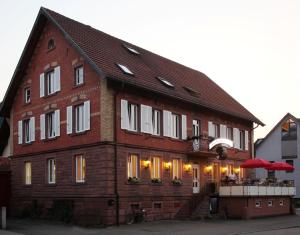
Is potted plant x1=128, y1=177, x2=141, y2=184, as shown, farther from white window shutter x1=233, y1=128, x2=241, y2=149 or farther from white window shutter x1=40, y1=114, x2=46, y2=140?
white window shutter x1=233, y1=128, x2=241, y2=149

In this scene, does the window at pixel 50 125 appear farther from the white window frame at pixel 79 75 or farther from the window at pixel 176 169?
the window at pixel 176 169

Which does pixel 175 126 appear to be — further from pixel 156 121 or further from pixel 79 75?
pixel 79 75

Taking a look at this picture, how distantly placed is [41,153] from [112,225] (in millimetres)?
7981

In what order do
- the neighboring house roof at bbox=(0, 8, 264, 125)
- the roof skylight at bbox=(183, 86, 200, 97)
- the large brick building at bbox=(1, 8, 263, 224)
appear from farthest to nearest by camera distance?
the roof skylight at bbox=(183, 86, 200, 97) → the neighboring house roof at bbox=(0, 8, 264, 125) → the large brick building at bbox=(1, 8, 263, 224)

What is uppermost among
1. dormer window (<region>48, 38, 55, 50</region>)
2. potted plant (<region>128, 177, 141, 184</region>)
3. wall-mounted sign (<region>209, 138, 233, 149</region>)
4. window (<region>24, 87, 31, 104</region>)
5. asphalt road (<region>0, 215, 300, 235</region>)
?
dormer window (<region>48, 38, 55, 50</region>)

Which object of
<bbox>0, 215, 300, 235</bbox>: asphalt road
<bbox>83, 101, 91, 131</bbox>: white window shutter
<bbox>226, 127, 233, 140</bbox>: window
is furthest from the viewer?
<bbox>226, 127, 233, 140</bbox>: window

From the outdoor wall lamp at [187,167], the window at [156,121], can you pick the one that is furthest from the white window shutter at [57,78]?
the outdoor wall lamp at [187,167]

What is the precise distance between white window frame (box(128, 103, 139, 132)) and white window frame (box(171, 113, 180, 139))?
358 cm

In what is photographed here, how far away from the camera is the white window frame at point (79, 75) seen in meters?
30.7

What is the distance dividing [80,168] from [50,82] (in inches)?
248

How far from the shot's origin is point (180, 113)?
34188 mm

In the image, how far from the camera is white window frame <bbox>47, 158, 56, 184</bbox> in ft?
106

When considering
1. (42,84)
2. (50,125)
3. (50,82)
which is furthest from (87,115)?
(42,84)

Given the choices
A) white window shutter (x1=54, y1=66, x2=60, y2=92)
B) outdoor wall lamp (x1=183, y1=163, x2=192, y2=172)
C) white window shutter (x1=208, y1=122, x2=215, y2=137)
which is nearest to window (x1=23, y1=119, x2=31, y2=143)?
white window shutter (x1=54, y1=66, x2=60, y2=92)
